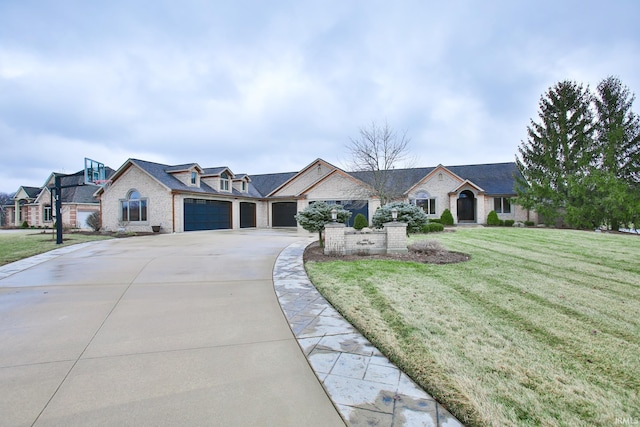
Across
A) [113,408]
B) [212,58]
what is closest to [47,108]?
[212,58]

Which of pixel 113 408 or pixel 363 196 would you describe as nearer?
pixel 113 408

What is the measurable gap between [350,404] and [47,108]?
80.0 ft

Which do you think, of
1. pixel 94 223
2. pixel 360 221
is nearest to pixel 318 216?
pixel 360 221

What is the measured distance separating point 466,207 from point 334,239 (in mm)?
20546

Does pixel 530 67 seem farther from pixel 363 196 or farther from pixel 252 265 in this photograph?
pixel 252 265

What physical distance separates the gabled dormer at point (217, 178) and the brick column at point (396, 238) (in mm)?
17223

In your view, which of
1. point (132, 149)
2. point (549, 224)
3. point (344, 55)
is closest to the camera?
point (344, 55)

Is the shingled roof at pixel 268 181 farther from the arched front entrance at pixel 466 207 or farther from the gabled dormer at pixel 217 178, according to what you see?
the arched front entrance at pixel 466 207

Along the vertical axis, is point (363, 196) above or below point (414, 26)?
below

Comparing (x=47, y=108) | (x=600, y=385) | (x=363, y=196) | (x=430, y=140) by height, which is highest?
(x=47, y=108)

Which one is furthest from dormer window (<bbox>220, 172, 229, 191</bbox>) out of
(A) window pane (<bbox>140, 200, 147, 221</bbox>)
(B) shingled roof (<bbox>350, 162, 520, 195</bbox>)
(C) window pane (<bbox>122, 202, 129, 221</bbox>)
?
(B) shingled roof (<bbox>350, 162, 520, 195</bbox>)

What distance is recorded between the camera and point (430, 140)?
2238 centimetres

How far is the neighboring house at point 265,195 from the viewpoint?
→ 20156 mm

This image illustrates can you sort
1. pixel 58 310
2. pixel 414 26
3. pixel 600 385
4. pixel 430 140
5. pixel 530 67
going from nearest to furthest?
pixel 600 385, pixel 58 310, pixel 414 26, pixel 530 67, pixel 430 140
